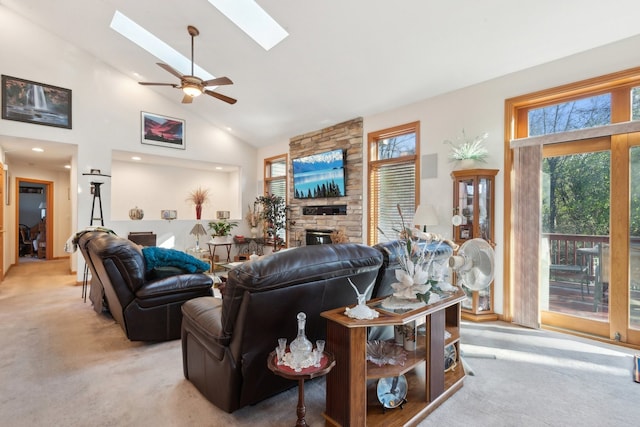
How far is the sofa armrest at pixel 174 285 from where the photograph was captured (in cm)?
279

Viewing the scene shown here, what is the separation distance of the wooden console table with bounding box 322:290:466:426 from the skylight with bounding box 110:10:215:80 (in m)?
4.57

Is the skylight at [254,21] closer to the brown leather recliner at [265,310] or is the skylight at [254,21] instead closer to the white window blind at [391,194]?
the white window blind at [391,194]

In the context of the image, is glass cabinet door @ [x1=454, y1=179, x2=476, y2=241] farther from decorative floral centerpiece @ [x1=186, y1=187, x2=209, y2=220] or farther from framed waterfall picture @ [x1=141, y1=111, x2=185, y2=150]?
decorative floral centerpiece @ [x1=186, y1=187, x2=209, y2=220]

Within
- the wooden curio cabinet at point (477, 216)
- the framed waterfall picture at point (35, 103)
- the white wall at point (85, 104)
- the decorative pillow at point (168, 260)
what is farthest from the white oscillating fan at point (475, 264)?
the framed waterfall picture at point (35, 103)

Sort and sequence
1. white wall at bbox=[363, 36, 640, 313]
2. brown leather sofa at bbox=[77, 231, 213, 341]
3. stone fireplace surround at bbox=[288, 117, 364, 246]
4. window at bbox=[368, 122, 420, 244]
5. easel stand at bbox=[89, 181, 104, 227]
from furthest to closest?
easel stand at bbox=[89, 181, 104, 227] < stone fireplace surround at bbox=[288, 117, 364, 246] < window at bbox=[368, 122, 420, 244] < white wall at bbox=[363, 36, 640, 313] < brown leather sofa at bbox=[77, 231, 213, 341]

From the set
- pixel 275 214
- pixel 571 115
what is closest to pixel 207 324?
pixel 571 115

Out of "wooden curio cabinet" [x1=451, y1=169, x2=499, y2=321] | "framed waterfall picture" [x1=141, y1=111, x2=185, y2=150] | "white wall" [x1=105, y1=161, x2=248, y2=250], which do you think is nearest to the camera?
"wooden curio cabinet" [x1=451, y1=169, x2=499, y2=321]

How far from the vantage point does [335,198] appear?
18.4 feet

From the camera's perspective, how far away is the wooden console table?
4.86ft

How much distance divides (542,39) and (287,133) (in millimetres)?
4619

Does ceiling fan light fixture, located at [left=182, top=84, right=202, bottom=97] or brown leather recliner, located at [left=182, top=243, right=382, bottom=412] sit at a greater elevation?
ceiling fan light fixture, located at [left=182, top=84, right=202, bottom=97]

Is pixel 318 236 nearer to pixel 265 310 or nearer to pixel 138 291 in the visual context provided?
pixel 138 291

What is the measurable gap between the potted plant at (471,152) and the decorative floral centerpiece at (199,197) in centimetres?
577

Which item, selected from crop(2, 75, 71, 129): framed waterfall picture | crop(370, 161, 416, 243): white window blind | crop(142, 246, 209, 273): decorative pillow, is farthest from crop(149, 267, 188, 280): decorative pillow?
crop(2, 75, 71, 129): framed waterfall picture
